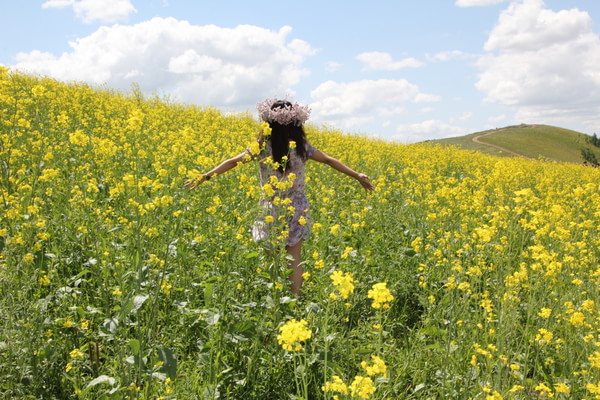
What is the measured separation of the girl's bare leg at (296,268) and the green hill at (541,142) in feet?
156

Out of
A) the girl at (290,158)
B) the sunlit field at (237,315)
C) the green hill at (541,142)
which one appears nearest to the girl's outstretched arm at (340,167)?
the girl at (290,158)

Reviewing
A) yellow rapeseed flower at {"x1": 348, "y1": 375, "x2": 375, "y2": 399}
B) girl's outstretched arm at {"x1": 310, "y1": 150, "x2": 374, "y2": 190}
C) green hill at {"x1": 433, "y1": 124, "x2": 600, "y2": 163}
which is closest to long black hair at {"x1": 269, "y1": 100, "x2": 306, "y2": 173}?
girl's outstretched arm at {"x1": 310, "y1": 150, "x2": 374, "y2": 190}

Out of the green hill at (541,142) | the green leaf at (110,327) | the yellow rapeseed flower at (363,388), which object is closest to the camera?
the yellow rapeseed flower at (363,388)

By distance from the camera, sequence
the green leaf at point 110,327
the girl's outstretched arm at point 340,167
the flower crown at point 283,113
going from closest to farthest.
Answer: the green leaf at point 110,327
the flower crown at point 283,113
the girl's outstretched arm at point 340,167

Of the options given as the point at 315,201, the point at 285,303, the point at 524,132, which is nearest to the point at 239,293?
the point at 285,303

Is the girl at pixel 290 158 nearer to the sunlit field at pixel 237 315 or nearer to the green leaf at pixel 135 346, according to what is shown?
the sunlit field at pixel 237 315

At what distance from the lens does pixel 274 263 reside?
284 centimetres

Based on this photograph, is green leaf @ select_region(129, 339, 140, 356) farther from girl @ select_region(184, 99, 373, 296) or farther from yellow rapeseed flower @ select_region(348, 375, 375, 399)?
girl @ select_region(184, 99, 373, 296)

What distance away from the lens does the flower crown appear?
371cm

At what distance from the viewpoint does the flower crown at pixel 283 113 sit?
12.2 feet

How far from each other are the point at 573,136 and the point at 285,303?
2907 inches

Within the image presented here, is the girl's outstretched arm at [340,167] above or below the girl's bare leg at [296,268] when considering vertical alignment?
above

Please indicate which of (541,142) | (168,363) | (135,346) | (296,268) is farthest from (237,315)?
(541,142)

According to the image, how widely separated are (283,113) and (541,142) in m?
62.8
